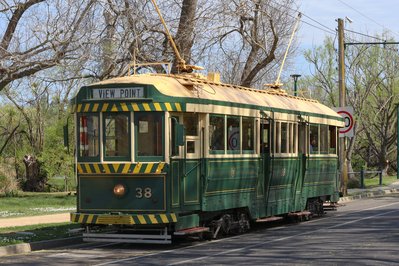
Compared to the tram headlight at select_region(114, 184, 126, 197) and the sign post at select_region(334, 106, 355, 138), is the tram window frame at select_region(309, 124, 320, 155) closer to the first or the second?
the tram headlight at select_region(114, 184, 126, 197)

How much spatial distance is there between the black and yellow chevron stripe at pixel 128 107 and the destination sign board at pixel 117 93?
154mm

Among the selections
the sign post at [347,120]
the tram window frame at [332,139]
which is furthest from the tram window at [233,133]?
the sign post at [347,120]

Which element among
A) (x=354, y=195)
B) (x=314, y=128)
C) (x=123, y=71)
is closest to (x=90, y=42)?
(x=123, y=71)

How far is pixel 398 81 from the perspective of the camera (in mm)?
→ 51125

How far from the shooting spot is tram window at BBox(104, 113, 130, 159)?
48.1 feet

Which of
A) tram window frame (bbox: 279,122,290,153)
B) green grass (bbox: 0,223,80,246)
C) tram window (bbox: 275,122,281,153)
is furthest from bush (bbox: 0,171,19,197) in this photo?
tram window (bbox: 275,122,281,153)

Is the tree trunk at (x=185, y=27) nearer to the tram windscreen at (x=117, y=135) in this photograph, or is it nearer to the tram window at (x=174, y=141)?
the tram windscreen at (x=117, y=135)

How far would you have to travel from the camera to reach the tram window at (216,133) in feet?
51.1

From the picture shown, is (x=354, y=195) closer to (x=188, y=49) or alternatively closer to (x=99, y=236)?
(x=188, y=49)

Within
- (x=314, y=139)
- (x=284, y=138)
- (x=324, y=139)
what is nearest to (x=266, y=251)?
(x=284, y=138)

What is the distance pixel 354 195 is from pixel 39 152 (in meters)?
17.2

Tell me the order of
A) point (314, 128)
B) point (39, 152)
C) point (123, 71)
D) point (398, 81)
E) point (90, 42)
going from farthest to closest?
point (398, 81)
point (39, 152)
point (123, 71)
point (90, 42)
point (314, 128)

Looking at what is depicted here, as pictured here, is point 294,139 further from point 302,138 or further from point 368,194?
point 368,194

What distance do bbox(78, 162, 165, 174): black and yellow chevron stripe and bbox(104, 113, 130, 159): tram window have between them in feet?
0.78
